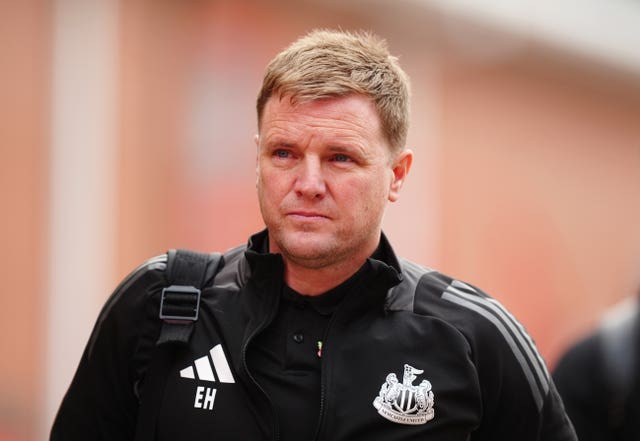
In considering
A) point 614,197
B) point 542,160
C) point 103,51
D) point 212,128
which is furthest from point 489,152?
point 103,51

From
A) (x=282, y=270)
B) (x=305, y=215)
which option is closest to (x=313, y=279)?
(x=282, y=270)

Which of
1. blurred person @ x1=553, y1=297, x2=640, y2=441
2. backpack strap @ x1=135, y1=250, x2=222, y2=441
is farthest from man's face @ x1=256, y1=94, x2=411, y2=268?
blurred person @ x1=553, y1=297, x2=640, y2=441

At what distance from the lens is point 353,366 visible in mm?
2902

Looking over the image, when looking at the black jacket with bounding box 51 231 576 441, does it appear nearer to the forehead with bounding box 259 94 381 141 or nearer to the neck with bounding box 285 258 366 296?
the neck with bounding box 285 258 366 296

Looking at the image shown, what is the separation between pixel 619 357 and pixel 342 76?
2.12 metres

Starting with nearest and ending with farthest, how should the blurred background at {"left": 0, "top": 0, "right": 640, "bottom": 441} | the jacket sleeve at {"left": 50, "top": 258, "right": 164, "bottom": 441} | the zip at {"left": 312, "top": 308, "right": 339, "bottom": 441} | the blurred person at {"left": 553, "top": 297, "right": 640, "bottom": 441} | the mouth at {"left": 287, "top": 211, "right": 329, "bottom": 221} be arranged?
the zip at {"left": 312, "top": 308, "right": 339, "bottom": 441}, the mouth at {"left": 287, "top": 211, "right": 329, "bottom": 221}, the jacket sleeve at {"left": 50, "top": 258, "right": 164, "bottom": 441}, the blurred person at {"left": 553, "top": 297, "right": 640, "bottom": 441}, the blurred background at {"left": 0, "top": 0, "right": 640, "bottom": 441}

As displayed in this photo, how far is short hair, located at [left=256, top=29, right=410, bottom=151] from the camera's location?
3.00 m

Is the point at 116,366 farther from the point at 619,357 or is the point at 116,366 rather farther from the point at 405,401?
the point at 619,357

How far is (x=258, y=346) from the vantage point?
2.95 m

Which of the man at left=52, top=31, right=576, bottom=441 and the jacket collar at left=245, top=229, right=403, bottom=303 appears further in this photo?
the jacket collar at left=245, top=229, right=403, bottom=303

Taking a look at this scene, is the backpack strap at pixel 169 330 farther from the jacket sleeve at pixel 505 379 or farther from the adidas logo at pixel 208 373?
the jacket sleeve at pixel 505 379

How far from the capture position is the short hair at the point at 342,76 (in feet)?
9.84

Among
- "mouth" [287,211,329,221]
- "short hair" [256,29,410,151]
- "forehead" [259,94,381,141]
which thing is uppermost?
"short hair" [256,29,410,151]

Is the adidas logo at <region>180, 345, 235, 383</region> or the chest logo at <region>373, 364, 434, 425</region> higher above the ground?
the adidas logo at <region>180, 345, 235, 383</region>
